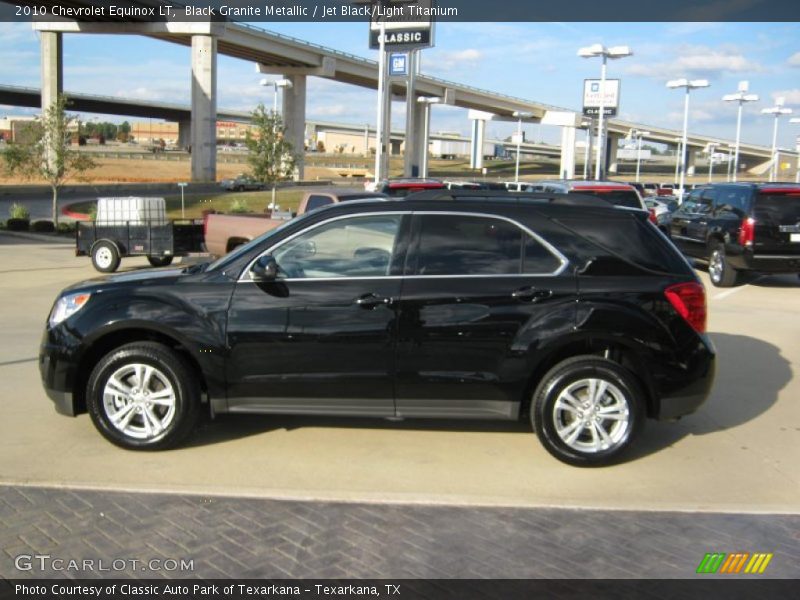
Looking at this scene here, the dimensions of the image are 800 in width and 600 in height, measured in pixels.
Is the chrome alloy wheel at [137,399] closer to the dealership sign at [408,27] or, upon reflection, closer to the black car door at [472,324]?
the black car door at [472,324]

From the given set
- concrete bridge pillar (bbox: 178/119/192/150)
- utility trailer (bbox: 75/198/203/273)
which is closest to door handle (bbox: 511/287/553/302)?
utility trailer (bbox: 75/198/203/273)

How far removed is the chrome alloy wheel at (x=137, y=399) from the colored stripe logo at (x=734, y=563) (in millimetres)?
3444

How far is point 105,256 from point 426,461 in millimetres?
11305

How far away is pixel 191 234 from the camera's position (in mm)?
15227

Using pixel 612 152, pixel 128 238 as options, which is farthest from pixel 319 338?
pixel 612 152

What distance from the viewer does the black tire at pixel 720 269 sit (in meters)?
14.5

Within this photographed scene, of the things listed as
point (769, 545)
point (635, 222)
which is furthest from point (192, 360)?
point (769, 545)

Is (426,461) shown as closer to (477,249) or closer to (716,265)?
(477,249)

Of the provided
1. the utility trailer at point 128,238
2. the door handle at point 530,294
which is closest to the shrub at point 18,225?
the utility trailer at point 128,238

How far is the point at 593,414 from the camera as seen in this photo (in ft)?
17.4
